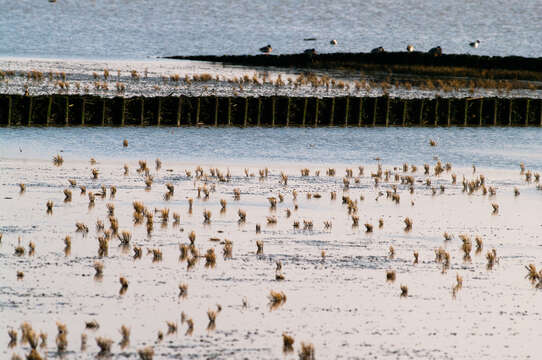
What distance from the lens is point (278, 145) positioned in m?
51.4

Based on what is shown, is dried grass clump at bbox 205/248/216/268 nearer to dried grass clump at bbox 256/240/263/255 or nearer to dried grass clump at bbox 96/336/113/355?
dried grass clump at bbox 256/240/263/255

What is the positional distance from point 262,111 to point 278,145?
8948 millimetres

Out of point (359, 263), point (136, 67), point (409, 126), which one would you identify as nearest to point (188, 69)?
point (136, 67)

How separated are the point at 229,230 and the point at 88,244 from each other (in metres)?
3.79

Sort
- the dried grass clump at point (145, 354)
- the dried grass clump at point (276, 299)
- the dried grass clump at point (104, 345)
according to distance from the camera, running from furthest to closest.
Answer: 1. the dried grass clump at point (276, 299)
2. the dried grass clump at point (104, 345)
3. the dried grass clump at point (145, 354)

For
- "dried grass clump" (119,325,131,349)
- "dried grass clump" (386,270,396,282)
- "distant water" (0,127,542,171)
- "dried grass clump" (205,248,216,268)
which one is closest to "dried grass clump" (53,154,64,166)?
"distant water" (0,127,542,171)

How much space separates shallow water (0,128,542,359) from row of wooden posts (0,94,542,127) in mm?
10889

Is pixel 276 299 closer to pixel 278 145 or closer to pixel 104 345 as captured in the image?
pixel 104 345

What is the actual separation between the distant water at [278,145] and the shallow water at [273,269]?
2419mm

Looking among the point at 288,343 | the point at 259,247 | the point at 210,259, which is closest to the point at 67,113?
the point at 259,247

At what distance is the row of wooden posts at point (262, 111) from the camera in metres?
53.8

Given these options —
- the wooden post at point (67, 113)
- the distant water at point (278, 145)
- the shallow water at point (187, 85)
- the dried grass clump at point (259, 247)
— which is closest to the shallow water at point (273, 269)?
the dried grass clump at point (259, 247)

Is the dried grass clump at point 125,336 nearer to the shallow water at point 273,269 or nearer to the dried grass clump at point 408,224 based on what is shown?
the shallow water at point 273,269

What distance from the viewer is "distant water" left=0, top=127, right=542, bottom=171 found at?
45281 millimetres
